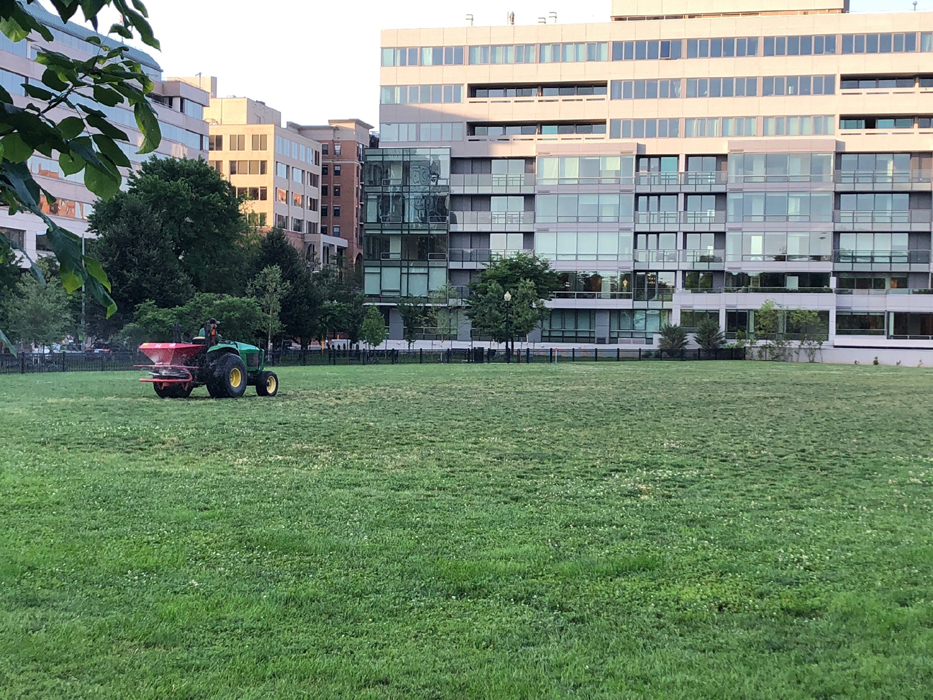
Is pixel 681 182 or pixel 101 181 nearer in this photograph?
pixel 101 181

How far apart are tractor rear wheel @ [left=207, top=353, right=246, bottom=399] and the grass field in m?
8.92

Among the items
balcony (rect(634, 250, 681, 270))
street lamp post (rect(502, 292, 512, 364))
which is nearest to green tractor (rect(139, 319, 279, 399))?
street lamp post (rect(502, 292, 512, 364))

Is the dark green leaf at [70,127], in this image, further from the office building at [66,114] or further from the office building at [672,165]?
the office building at [672,165]

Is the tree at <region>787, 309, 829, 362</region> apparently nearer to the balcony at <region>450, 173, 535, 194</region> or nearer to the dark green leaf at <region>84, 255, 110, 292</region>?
the balcony at <region>450, 173, 535, 194</region>

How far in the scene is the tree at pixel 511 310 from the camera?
221ft

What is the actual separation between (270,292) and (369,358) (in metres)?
7.95

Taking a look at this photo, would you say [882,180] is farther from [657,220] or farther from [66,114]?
[66,114]

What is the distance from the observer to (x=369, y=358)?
190 ft

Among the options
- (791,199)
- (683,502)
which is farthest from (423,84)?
(683,502)

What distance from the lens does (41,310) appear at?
46.2 metres

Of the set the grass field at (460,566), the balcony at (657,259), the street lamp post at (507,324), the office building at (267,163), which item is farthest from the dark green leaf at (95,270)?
the office building at (267,163)

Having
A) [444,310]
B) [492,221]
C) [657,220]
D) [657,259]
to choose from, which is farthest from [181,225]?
[657,259]

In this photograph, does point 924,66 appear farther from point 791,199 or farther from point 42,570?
point 42,570

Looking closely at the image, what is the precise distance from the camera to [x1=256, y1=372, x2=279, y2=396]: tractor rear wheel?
26.0m
